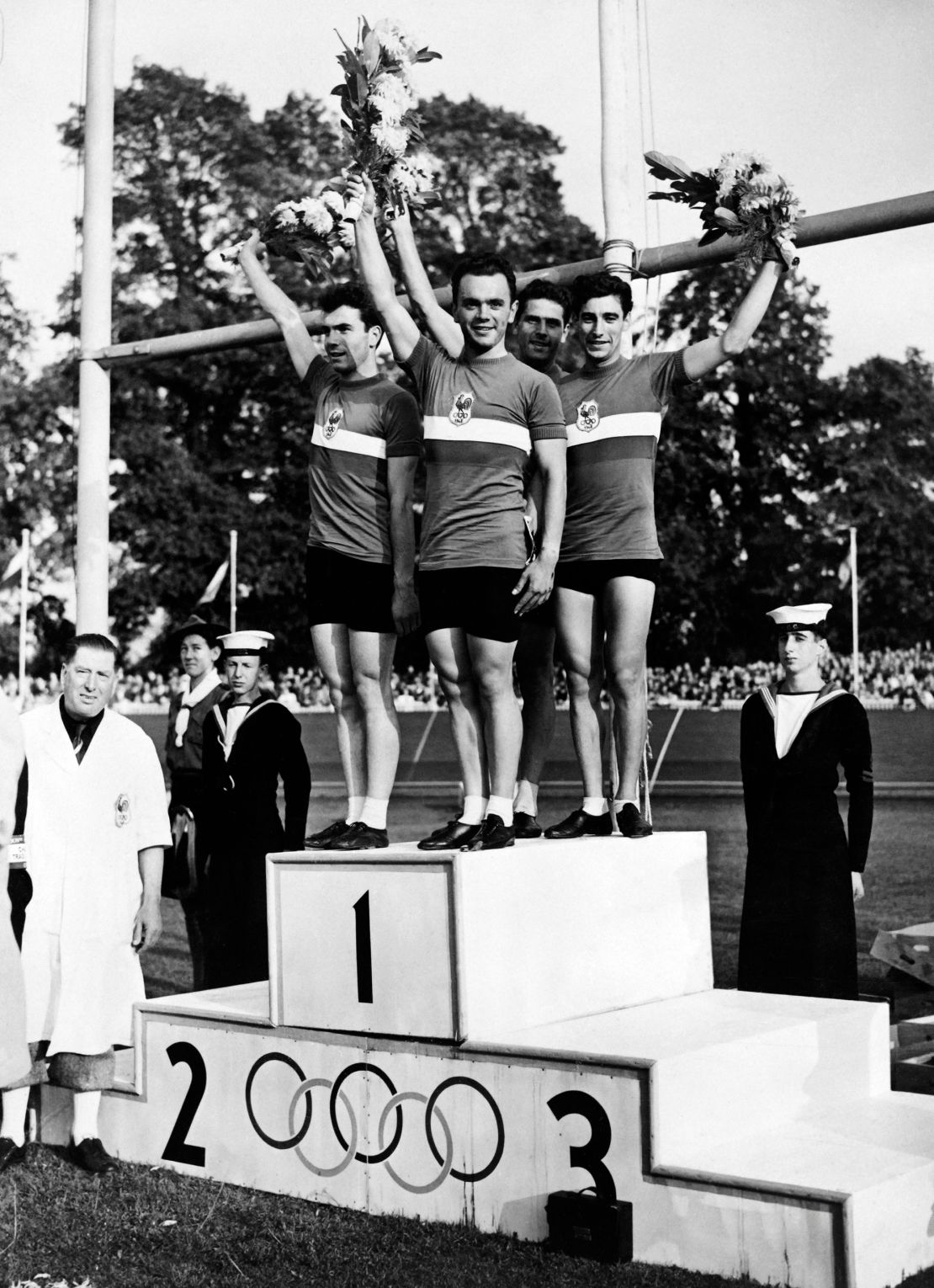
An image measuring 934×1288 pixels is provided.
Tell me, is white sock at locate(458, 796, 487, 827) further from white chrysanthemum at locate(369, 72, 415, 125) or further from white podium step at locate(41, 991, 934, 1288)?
white chrysanthemum at locate(369, 72, 415, 125)

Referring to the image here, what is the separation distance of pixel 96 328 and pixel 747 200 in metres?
3.26

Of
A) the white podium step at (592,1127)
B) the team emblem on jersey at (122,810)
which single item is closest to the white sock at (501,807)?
the white podium step at (592,1127)

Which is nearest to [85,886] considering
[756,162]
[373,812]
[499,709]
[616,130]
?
[373,812]

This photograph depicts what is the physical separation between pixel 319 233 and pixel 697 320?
11.5 meters

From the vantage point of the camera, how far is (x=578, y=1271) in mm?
3564

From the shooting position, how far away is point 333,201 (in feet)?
15.2

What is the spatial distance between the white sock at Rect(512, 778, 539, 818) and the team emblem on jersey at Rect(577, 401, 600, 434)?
116cm

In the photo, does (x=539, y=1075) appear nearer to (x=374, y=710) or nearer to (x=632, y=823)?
(x=632, y=823)

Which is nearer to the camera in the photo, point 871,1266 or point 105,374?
point 871,1266

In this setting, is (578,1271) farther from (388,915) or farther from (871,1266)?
(388,915)

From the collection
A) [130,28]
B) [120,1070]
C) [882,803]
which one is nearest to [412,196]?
[120,1070]

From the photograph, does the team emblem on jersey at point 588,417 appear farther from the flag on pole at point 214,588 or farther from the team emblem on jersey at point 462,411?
the flag on pole at point 214,588

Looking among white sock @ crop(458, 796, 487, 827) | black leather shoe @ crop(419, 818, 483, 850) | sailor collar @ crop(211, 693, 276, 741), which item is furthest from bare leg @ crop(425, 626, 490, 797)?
sailor collar @ crop(211, 693, 276, 741)

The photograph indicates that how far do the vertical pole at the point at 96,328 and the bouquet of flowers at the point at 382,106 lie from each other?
2217 mm
